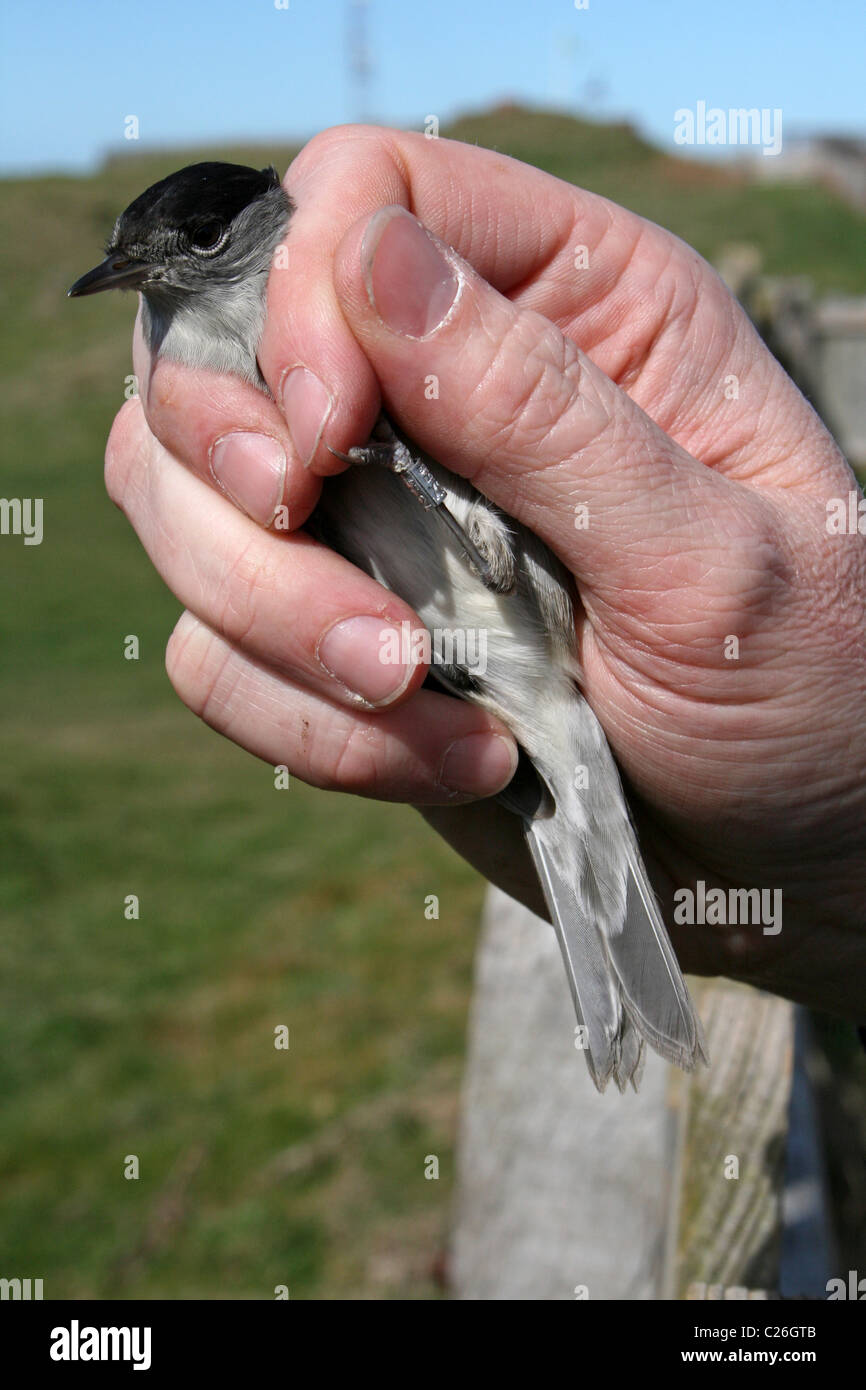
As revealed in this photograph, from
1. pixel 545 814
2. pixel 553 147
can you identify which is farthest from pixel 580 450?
pixel 553 147

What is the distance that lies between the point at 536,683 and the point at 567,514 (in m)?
0.50

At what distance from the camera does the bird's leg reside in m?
2.33

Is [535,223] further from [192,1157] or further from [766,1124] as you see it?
[192,1157]

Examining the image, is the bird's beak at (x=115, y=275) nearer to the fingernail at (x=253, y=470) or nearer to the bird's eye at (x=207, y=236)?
the bird's eye at (x=207, y=236)

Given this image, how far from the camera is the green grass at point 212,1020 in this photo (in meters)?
4.27

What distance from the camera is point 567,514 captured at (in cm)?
222

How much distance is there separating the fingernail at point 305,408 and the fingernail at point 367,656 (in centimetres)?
32

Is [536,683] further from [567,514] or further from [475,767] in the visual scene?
[567,514]

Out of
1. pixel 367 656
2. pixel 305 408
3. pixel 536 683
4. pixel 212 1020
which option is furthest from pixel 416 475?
pixel 212 1020

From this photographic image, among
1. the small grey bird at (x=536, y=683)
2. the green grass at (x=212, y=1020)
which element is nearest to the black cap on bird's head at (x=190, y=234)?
the small grey bird at (x=536, y=683)

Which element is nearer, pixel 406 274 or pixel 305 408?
pixel 406 274

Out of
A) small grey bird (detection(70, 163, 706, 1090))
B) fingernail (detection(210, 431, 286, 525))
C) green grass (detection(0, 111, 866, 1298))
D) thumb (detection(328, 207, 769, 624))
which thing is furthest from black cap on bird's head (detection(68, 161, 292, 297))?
thumb (detection(328, 207, 769, 624))

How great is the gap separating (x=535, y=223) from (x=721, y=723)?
112 centimetres
